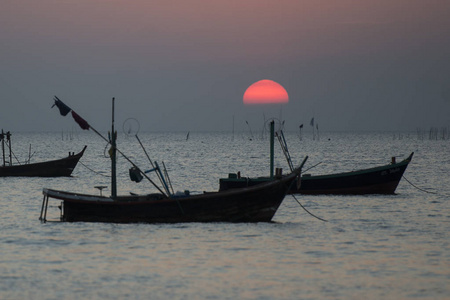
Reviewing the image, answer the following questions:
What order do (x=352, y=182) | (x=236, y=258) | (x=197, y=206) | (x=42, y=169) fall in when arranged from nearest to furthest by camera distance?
(x=236, y=258) < (x=197, y=206) < (x=352, y=182) < (x=42, y=169)

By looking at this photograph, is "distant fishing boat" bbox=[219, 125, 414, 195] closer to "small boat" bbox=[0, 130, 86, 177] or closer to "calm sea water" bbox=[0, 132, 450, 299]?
"calm sea water" bbox=[0, 132, 450, 299]

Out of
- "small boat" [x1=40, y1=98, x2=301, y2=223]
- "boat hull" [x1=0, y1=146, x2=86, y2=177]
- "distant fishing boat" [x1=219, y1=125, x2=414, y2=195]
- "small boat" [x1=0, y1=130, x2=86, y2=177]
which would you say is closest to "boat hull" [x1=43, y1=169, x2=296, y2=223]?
"small boat" [x1=40, y1=98, x2=301, y2=223]

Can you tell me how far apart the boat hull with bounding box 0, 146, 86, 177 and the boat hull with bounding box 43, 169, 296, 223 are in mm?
28445

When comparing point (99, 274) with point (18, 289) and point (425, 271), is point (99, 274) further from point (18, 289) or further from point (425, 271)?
point (425, 271)

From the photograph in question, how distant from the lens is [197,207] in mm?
23000

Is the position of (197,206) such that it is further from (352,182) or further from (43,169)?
(43,169)

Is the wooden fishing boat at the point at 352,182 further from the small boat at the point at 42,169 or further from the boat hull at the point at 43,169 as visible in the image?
the boat hull at the point at 43,169

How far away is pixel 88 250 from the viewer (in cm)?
1948

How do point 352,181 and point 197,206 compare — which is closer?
point 197,206

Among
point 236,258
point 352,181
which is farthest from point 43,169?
point 236,258

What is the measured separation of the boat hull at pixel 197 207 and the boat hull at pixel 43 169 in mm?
28445

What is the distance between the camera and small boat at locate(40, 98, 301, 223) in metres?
22.8

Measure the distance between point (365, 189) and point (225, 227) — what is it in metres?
15.6

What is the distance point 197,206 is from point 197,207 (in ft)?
0.14
